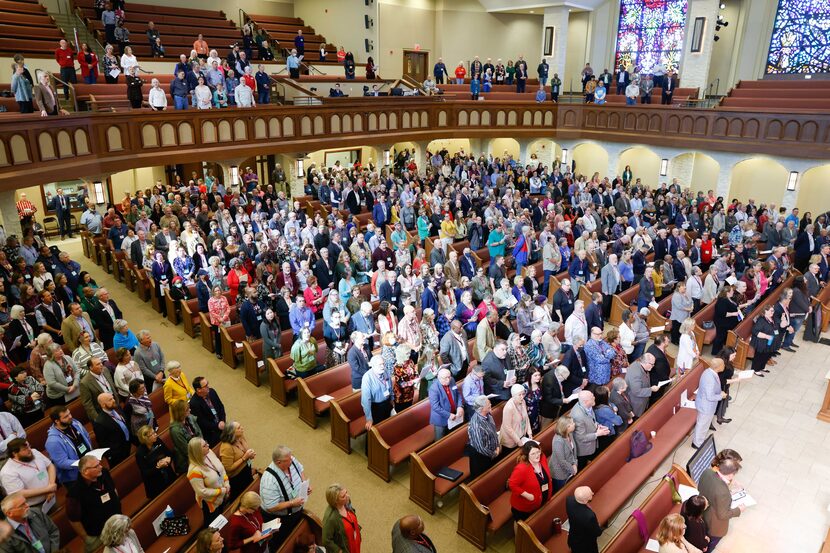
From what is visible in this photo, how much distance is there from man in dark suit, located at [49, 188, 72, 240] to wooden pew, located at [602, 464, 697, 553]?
16151mm

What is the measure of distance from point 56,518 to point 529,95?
20087mm

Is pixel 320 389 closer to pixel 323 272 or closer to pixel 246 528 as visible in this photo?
pixel 323 272

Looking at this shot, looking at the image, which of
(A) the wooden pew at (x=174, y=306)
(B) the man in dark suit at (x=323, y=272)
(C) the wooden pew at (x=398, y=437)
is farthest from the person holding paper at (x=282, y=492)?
(A) the wooden pew at (x=174, y=306)

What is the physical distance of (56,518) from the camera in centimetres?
462

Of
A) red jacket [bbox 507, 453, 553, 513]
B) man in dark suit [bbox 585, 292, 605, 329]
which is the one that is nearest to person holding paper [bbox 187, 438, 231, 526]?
red jacket [bbox 507, 453, 553, 513]

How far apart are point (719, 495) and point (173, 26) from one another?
2042 centimetres

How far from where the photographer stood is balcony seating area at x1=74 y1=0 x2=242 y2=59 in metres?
17.0

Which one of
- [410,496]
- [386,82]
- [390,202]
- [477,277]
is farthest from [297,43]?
[410,496]

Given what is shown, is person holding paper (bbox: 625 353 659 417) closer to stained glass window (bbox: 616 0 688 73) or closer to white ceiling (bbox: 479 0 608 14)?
stained glass window (bbox: 616 0 688 73)

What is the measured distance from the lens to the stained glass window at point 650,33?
20578 millimetres

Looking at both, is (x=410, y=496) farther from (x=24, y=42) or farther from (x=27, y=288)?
(x=24, y=42)

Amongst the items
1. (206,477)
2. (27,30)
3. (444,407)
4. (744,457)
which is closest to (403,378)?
(444,407)

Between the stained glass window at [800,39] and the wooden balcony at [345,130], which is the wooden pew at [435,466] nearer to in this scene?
the wooden balcony at [345,130]

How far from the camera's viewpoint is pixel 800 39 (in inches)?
700
